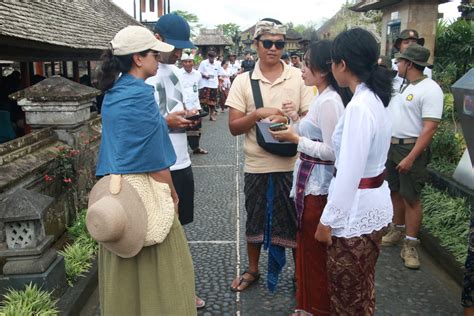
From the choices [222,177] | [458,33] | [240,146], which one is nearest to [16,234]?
[222,177]

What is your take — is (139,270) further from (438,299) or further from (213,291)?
(438,299)

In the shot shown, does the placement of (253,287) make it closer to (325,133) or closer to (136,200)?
(325,133)

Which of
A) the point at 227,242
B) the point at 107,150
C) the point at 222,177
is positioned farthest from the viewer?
the point at 222,177

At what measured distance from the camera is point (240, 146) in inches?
362

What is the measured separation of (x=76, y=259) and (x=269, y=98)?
6.67 ft

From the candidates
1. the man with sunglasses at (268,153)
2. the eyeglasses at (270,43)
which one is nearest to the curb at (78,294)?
the man with sunglasses at (268,153)

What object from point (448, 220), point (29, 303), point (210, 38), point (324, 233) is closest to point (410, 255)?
point (448, 220)

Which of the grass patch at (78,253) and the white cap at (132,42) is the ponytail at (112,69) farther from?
the grass patch at (78,253)

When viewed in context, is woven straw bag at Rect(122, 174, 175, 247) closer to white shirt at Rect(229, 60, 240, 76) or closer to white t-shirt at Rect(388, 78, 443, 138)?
white t-shirt at Rect(388, 78, 443, 138)

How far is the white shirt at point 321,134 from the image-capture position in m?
2.56

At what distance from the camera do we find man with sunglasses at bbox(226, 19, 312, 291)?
3168 mm

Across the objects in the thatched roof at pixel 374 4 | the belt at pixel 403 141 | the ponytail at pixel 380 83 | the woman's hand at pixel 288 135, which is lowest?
the belt at pixel 403 141

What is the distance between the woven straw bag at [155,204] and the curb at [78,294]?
1.28 metres

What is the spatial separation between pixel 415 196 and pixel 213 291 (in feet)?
6.32
